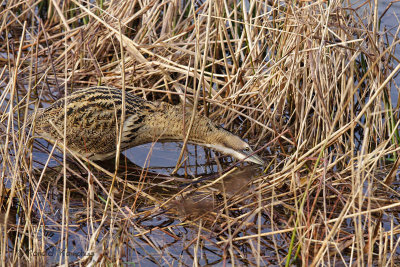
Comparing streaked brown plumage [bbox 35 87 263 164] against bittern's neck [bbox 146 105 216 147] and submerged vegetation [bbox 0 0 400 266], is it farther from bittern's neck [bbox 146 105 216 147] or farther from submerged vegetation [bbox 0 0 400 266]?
submerged vegetation [bbox 0 0 400 266]

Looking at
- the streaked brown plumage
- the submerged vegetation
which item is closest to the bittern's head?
the streaked brown plumage

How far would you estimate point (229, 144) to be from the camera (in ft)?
16.4

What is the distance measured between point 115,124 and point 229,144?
0.91 meters

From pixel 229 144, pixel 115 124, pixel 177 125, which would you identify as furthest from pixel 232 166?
pixel 115 124

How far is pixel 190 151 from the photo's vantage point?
17.6 ft

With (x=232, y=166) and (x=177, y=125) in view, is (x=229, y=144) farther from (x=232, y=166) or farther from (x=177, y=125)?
(x=232, y=166)

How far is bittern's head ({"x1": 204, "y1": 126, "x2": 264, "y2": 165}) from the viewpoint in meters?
4.92

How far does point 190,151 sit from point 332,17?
63.1 inches

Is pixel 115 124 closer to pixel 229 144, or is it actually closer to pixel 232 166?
pixel 229 144

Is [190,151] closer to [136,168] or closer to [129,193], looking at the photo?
[136,168]

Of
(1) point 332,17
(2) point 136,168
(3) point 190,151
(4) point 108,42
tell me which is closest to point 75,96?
(2) point 136,168

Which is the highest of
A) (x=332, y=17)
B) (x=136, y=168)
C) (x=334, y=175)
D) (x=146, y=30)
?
(x=332, y=17)

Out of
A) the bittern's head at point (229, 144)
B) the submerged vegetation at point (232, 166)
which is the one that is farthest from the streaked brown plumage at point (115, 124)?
the submerged vegetation at point (232, 166)

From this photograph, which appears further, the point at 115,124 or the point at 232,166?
the point at 115,124
